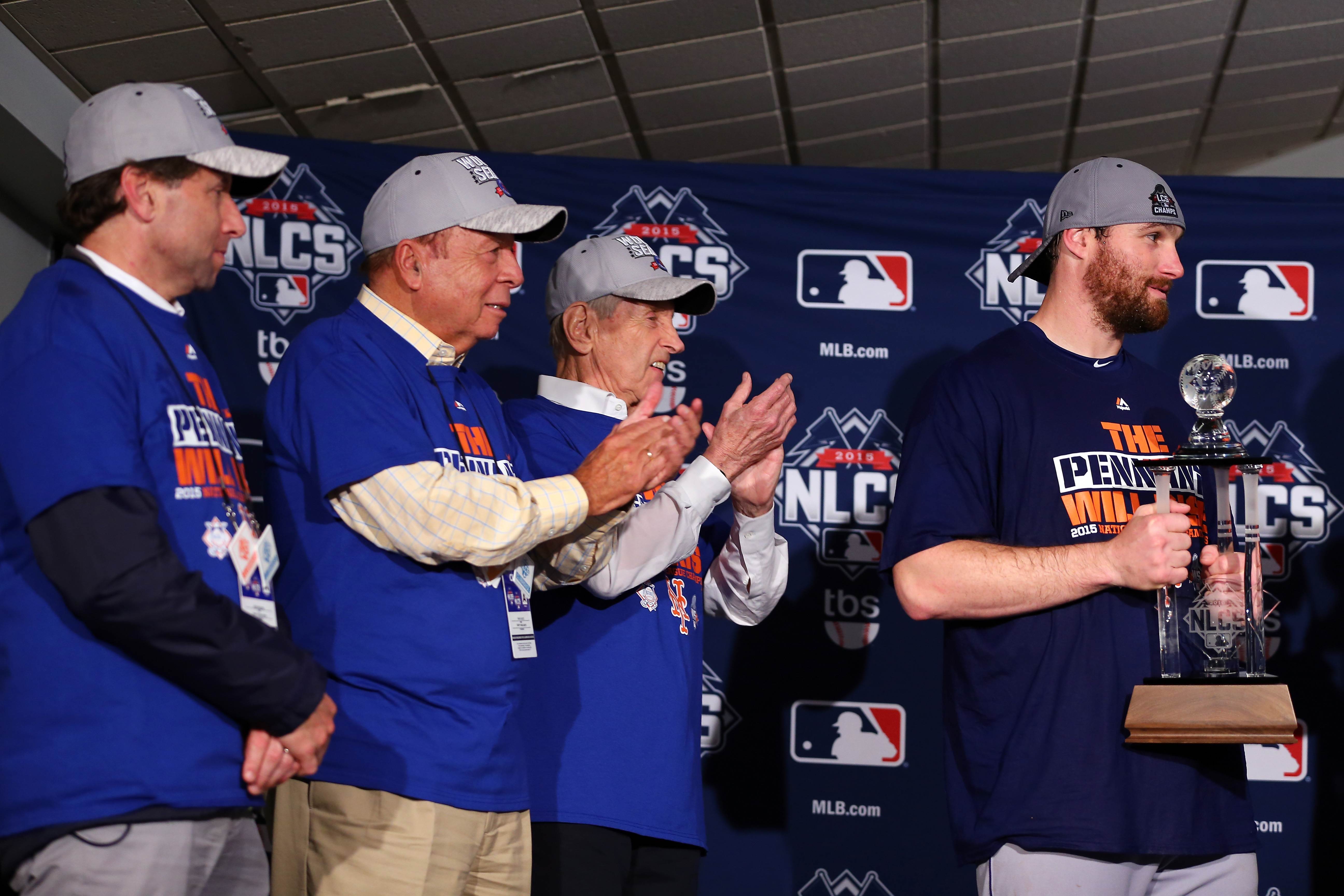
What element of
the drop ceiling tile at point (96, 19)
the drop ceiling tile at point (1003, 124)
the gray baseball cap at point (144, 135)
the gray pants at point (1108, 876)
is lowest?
the gray pants at point (1108, 876)

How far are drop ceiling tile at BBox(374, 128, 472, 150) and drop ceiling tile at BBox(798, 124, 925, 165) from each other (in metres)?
1.13

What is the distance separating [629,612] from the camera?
2.25 meters

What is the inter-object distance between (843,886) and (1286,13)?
2842mm

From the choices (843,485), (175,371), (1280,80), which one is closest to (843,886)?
(843,485)

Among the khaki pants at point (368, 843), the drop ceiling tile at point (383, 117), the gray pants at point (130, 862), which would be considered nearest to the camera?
the gray pants at point (130, 862)

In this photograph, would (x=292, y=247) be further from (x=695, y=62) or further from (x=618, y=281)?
(x=618, y=281)

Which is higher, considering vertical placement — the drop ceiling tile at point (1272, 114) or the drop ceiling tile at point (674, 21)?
the drop ceiling tile at point (1272, 114)

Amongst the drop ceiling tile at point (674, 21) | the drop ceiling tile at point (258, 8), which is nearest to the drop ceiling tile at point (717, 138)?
the drop ceiling tile at point (674, 21)

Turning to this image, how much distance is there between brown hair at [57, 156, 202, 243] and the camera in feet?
5.36

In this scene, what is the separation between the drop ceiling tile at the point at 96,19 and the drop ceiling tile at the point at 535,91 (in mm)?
828

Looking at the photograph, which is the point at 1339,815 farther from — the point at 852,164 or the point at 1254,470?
the point at 852,164

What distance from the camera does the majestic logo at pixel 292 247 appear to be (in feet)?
12.0

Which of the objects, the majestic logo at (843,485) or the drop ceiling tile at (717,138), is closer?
the majestic logo at (843,485)

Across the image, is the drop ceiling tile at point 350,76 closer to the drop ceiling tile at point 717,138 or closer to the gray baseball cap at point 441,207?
the drop ceiling tile at point 717,138
